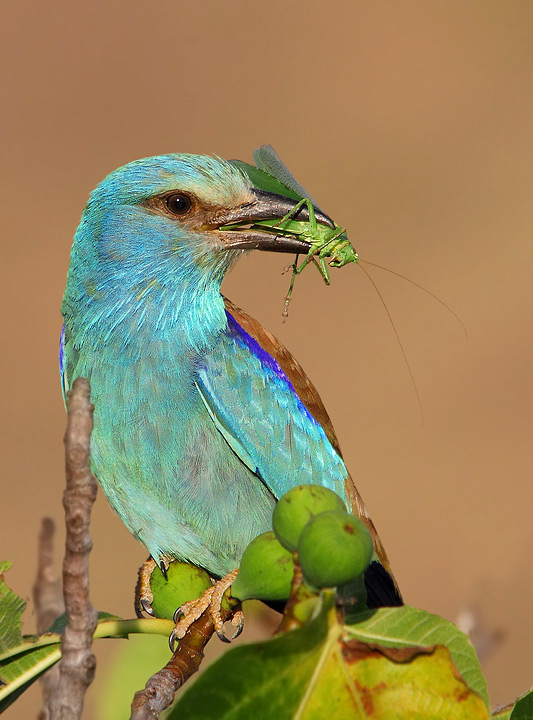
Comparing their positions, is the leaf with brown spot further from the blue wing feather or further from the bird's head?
the bird's head

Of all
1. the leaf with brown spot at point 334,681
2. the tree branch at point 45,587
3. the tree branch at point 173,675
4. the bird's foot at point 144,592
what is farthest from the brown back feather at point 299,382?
the leaf with brown spot at point 334,681

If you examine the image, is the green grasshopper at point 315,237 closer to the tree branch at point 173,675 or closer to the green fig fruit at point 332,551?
the tree branch at point 173,675

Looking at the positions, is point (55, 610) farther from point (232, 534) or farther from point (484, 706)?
point (484, 706)

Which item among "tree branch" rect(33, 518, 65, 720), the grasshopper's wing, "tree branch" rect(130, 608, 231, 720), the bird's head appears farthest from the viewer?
the grasshopper's wing

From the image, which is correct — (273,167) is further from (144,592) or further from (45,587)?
(45,587)

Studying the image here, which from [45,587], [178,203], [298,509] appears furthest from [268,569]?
[178,203]

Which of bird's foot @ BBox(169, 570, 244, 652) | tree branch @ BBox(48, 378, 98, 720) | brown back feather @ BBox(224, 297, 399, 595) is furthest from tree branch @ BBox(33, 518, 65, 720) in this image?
tree branch @ BBox(48, 378, 98, 720)
